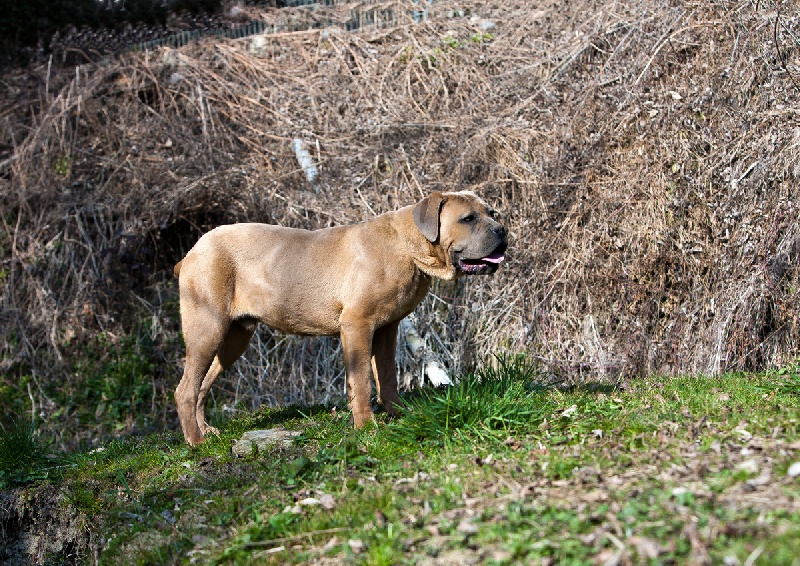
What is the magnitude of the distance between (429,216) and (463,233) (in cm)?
30

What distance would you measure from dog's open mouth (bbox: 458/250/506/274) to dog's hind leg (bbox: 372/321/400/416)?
84 centimetres

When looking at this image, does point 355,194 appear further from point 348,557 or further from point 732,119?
point 348,557

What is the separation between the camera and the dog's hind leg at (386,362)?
713 centimetres

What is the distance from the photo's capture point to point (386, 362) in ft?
23.5

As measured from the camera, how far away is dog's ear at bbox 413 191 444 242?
6625 millimetres

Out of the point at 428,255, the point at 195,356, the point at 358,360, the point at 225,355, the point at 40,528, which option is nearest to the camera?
the point at 358,360

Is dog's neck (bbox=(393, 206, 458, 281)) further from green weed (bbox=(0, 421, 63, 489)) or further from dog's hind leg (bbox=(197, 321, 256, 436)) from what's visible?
green weed (bbox=(0, 421, 63, 489))

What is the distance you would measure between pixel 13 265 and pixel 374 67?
6025 millimetres

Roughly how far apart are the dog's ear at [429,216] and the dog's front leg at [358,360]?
870 mm

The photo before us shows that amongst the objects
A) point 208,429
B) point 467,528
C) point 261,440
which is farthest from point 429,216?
point 467,528

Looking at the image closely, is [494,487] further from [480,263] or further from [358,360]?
[480,263]

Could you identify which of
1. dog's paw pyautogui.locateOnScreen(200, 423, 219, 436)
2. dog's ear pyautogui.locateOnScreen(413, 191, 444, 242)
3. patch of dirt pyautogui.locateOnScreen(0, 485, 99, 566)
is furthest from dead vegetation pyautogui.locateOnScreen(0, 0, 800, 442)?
patch of dirt pyautogui.locateOnScreen(0, 485, 99, 566)

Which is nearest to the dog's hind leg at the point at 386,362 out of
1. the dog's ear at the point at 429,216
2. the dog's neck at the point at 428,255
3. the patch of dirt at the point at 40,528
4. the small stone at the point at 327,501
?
the dog's neck at the point at 428,255

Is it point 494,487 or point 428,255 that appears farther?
point 428,255
